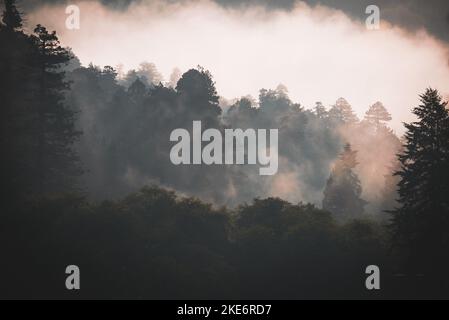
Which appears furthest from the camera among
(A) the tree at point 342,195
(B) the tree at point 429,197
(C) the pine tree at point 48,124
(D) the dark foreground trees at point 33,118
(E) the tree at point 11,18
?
(A) the tree at point 342,195

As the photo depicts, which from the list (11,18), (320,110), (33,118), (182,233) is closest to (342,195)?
(182,233)

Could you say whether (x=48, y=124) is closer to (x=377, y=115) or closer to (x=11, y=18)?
(x=11, y=18)

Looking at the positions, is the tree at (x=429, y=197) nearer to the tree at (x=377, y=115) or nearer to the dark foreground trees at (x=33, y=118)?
the dark foreground trees at (x=33, y=118)

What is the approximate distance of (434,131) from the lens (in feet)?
93.0

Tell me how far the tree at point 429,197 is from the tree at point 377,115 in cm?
7744

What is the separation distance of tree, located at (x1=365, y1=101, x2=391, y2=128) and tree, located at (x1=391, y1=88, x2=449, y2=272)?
77.4 metres

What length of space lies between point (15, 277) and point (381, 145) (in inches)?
2855

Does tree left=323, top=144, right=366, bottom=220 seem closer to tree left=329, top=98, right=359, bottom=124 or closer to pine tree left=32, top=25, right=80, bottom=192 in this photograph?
pine tree left=32, top=25, right=80, bottom=192

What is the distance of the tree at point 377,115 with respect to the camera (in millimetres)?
103562

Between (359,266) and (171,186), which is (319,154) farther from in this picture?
(359,266)

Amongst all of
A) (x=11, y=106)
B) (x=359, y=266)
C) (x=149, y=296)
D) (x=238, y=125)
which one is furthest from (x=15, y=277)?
(x=238, y=125)

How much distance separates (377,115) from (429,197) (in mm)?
80929

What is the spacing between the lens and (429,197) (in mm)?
27578

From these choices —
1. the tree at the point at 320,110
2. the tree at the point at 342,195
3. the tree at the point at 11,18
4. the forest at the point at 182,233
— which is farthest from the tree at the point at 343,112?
the tree at the point at 11,18
